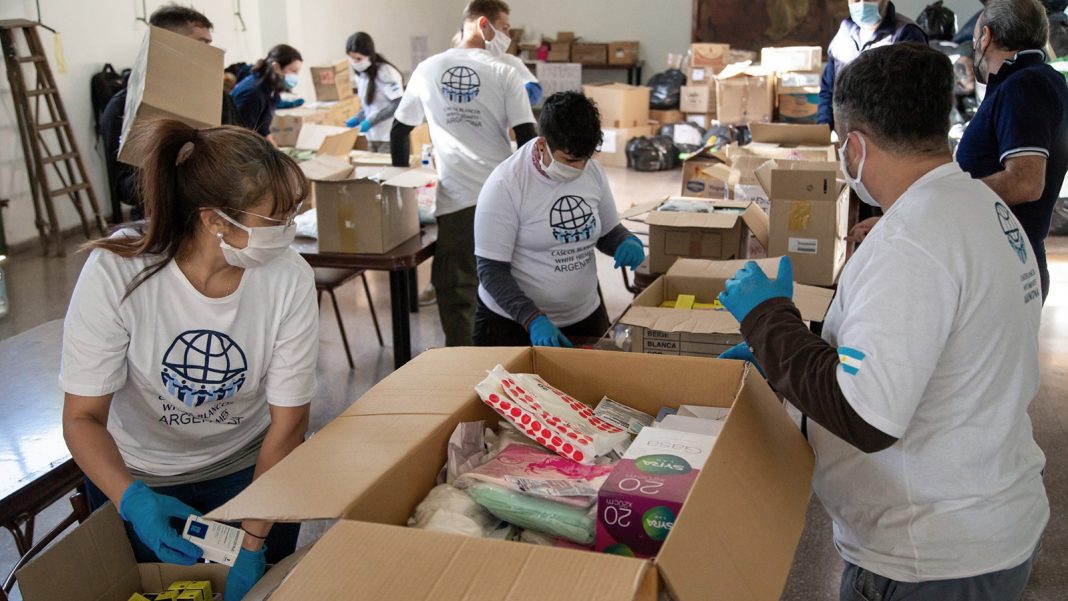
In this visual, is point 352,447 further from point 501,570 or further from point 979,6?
point 979,6

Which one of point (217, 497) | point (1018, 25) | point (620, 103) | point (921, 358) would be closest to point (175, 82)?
point (217, 497)

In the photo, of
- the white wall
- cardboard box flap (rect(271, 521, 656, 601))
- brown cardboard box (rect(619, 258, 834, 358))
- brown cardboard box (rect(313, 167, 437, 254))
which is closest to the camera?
cardboard box flap (rect(271, 521, 656, 601))

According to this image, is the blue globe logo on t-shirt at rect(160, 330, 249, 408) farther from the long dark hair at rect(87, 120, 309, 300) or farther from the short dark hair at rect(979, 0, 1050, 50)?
the short dark hair at rect(979, 0, 1050, 50)

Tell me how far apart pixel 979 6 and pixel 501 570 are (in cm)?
1010

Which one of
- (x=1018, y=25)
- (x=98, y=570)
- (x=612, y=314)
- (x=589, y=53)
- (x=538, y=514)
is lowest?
(x=612, y=314)

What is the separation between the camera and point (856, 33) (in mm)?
4461

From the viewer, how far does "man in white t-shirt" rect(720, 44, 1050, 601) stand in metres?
1.10

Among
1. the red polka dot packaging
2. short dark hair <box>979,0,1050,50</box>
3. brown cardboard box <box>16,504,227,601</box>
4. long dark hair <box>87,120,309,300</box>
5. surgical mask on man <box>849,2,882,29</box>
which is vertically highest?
surgical mask on man <box>849,2,882,29</box>

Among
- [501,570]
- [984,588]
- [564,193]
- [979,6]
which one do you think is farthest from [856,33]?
[979,6]

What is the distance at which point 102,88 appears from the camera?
21.6 feet

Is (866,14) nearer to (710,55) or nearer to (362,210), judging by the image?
(362,210)

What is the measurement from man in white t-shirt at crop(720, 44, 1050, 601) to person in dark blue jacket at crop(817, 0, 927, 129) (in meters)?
3.25

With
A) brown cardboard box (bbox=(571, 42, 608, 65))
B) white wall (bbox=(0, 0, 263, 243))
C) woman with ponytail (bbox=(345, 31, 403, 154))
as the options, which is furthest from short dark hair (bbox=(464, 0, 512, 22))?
brown cardboard box (bbox=(571, 42, 608, 65))

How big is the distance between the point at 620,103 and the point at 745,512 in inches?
331
